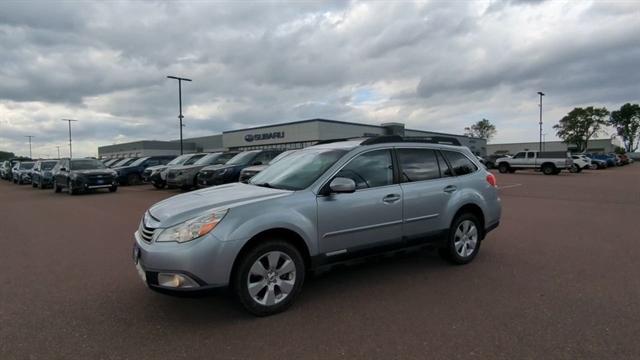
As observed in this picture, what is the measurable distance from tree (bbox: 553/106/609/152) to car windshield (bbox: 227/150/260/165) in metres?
93.1

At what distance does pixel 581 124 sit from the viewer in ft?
292

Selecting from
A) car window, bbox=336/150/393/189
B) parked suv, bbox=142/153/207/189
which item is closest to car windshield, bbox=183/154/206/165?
parked suv, bbox=142/153/207/189

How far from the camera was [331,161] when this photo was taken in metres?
4.68

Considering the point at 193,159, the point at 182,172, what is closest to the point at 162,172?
the point at 193,159

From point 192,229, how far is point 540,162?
111 ft

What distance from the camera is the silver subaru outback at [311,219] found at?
371 cm

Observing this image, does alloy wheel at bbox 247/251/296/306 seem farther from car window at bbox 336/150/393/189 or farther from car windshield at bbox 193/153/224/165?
car windshield at bbox 193/153/224/165

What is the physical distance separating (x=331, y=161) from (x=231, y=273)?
Result: 5.53ft

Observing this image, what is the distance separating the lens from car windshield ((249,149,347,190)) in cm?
457

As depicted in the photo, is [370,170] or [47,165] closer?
[370,170]

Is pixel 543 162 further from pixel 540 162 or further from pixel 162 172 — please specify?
pixel 162 172

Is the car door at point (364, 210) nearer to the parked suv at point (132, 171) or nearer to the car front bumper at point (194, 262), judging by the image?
the car front bumper at point (194, 262)

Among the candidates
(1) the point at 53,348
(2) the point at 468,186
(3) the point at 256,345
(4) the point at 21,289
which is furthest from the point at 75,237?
(2) the point at 468,186

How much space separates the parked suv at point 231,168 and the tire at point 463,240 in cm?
1127
